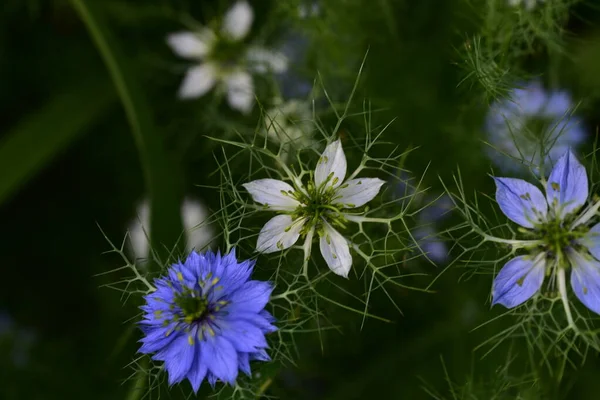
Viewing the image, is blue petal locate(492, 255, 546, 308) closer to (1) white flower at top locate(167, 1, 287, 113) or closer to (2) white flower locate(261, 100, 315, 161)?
(2) white flower locate(261, 100, 315, 161)

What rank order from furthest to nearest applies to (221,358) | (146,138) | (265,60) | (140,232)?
1. (140,232)
2. (265,60)
3. (146,138)
4. (221,358)

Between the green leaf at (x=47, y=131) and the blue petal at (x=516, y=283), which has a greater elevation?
the green leaf at (x=47, y=131)

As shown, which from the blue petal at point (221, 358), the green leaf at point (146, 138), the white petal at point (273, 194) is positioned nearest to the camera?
the blue petal at point (221, 358)

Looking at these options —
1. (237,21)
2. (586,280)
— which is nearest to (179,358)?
(586,280)

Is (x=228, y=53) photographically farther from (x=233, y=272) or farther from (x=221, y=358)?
(x=221, y=358)

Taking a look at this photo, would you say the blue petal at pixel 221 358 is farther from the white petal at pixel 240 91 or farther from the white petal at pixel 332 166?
the white petal at pixel 240 91

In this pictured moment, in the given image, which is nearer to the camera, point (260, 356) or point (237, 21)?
point (260, 356)

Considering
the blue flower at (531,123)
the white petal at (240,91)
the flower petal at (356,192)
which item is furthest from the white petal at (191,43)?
the flower petal at (356,192)
